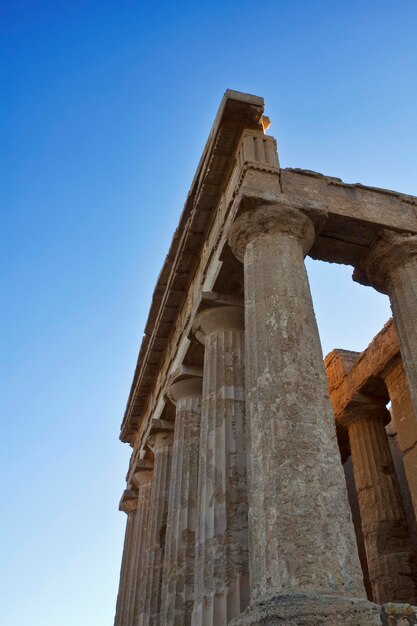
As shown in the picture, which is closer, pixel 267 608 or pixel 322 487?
pixel 267 608

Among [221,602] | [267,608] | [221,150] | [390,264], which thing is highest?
[221,150]

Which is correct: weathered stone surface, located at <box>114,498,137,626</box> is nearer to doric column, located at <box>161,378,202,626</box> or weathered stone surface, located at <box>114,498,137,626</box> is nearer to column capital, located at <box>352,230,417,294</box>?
doric column, located at <box>161,378,202,626</box>

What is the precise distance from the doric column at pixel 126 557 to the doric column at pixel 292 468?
10.8m

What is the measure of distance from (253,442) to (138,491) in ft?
40.5

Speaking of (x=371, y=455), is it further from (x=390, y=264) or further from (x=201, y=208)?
(x=201, y=208)

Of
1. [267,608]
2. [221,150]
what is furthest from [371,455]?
[267,608]

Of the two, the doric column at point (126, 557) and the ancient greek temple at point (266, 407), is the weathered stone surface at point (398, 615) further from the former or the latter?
Result: the doric column at point (126, 557)

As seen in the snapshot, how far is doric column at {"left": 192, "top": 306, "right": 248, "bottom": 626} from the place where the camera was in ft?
23.2

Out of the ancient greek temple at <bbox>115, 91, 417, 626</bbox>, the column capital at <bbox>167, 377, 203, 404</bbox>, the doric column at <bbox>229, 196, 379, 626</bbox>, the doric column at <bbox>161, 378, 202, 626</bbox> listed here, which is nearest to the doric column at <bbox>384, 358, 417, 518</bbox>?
the ancient greek temple at <bbox>115, 91, 417, 626</bbox>

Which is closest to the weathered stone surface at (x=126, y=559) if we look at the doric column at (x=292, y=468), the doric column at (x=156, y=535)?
the doric column at (x=156, y=535)

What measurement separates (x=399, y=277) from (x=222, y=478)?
409cm

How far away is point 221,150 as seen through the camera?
9.84m

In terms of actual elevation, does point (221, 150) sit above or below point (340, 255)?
above

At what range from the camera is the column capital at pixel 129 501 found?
17.4m
